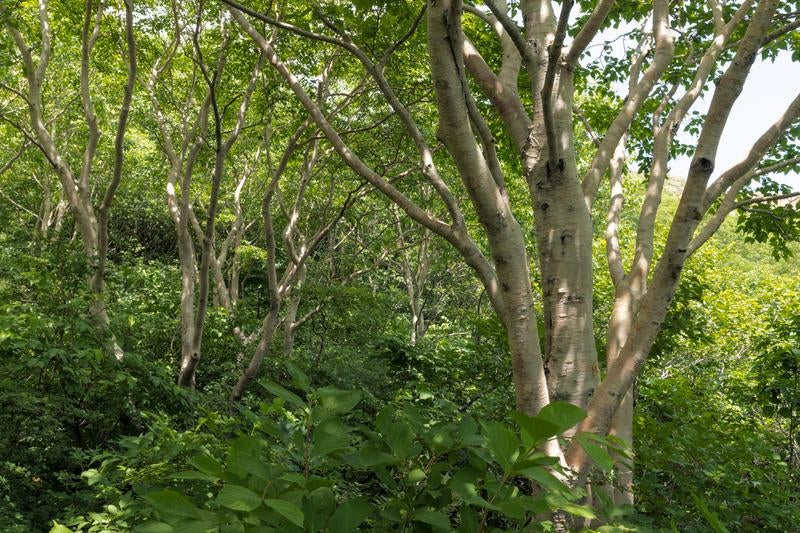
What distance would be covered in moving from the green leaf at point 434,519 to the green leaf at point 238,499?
0.97ft

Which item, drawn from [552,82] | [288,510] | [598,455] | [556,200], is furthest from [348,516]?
[556,200]

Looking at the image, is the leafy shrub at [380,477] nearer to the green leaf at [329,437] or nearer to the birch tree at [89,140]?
the green leaf at [329,437]

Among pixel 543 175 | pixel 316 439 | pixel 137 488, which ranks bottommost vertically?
pixel 137 488

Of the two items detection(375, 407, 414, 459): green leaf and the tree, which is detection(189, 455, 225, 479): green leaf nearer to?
detection(375, 407, 414, 459): green leaf

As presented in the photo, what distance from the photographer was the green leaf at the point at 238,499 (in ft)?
3.37

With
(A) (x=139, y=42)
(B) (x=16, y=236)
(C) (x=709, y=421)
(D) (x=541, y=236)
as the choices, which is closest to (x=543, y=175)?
(D) (x=541, y=236)

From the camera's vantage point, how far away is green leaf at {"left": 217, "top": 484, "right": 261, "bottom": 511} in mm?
1026

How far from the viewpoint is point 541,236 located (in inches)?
121

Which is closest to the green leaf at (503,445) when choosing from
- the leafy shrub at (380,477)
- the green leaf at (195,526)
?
the leafy shrub at (380,477)

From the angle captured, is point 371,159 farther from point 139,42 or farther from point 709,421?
point 709,421

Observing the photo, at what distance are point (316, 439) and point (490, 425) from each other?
0.33 metres

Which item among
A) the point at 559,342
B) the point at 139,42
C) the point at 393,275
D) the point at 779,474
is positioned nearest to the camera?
the point at 559,342

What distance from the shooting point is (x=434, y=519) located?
45.8 inches

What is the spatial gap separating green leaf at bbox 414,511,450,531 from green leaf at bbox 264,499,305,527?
0.25 meters
